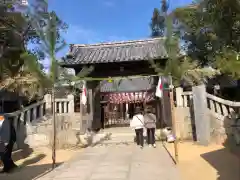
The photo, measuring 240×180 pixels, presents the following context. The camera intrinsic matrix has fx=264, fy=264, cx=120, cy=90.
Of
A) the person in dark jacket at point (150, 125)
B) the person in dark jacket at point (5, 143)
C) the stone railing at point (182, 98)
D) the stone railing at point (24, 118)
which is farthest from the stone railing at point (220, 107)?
the stone railing at point (24, 118)

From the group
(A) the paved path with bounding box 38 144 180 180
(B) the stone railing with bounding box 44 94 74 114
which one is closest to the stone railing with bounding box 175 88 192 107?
(A) the paved path with bounding box 38 144 180 180

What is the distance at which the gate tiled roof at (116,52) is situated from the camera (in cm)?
1193

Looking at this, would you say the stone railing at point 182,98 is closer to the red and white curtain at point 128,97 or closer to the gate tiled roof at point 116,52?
the gate tiled roof at point 116,52

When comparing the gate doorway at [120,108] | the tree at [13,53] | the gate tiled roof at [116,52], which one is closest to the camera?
the tree at [13,53]

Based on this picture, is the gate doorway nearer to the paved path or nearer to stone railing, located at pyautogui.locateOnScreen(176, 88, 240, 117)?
the paved path

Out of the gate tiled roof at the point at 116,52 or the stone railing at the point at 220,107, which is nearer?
the stone railing at the point at 220,107

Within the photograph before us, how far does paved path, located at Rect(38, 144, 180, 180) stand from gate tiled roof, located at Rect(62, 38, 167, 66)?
435 cm

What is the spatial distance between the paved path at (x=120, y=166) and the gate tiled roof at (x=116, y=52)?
435 centimetres

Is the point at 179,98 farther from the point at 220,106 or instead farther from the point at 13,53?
the point at 13,53

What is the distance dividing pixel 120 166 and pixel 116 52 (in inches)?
324

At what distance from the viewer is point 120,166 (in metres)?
6.94

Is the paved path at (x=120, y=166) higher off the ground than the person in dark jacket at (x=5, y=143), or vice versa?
the person in dark jacket at (x=5, y=143)

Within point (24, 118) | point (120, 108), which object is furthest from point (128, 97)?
point (24, 118)

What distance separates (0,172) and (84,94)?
4.68 meters
